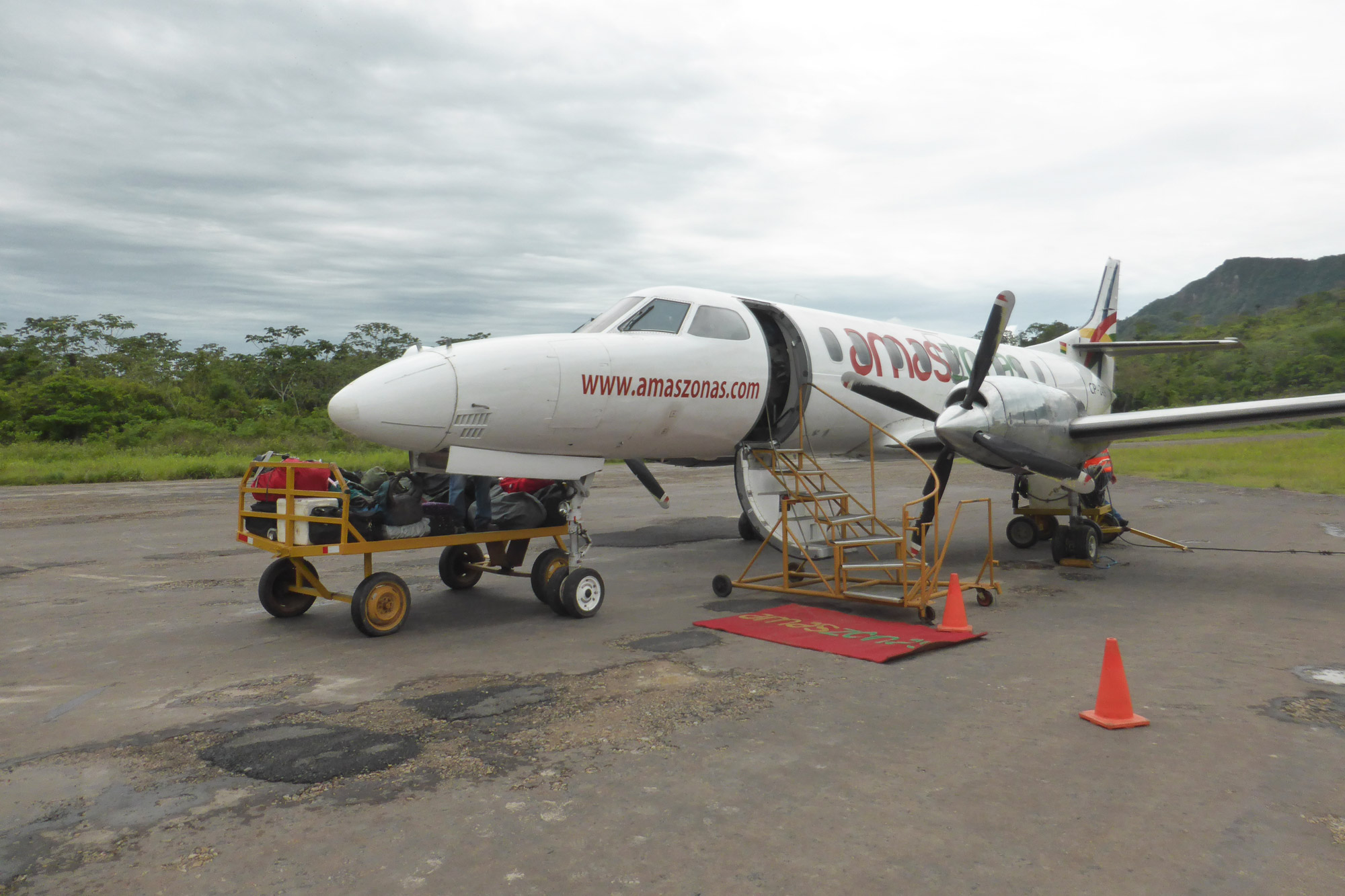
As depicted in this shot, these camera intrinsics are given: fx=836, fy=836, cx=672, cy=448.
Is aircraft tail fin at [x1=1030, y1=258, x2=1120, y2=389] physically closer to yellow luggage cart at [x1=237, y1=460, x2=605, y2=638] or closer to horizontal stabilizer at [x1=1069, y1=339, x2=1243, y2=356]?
horizontal stabilizer at [x1=1069, y1=339, x2=1243, y2=356]

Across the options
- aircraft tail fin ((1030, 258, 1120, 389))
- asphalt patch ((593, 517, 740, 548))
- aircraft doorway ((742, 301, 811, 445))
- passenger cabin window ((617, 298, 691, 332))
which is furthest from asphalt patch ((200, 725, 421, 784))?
aircraft tail fin ((1030, 258, 1120, 389))

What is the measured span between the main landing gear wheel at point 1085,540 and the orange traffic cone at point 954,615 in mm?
4916

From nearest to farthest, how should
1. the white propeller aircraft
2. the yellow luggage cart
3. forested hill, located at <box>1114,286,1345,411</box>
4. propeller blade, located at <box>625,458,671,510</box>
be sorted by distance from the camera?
the yellow luggage cart
the white propeller aircraft
propeller blade, located at <box>625,458,671,510</box>
forested hill, located at <box>1114,286,1345,411</box>

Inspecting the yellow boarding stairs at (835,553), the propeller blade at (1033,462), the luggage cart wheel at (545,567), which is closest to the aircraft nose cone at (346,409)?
the luggage cart wheel at (545,567)

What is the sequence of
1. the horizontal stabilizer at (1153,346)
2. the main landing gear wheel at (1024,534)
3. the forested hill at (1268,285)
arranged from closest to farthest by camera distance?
the main landing gear wheel at (1024,534), the horizontal stabilizer at (1153,346), the forested hill at (1268,285)

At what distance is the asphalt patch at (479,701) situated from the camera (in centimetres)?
556

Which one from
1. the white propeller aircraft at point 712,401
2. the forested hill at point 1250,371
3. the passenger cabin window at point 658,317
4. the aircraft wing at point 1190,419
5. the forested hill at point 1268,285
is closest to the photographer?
the white propeller aircraft at point 712,401

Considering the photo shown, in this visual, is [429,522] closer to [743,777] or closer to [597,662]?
[597,662]

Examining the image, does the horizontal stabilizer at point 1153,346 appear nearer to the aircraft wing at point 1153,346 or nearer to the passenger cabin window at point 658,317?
the aircraft wing at point 1153,346

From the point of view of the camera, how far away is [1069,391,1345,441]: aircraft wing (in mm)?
10531

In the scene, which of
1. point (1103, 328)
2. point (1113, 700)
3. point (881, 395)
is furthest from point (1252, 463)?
point (1113, 700)

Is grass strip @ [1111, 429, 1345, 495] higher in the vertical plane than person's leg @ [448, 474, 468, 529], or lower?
lower

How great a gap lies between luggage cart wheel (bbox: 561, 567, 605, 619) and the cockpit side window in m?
2.62

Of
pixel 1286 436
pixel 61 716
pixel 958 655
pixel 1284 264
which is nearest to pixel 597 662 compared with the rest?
pixel 958 655
